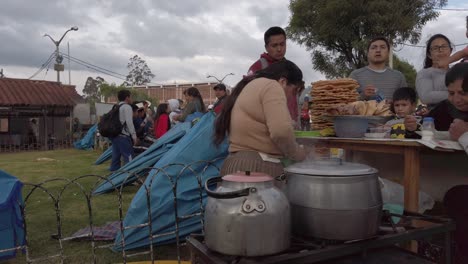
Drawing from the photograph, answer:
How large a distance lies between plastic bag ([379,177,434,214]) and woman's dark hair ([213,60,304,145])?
0.83 meters

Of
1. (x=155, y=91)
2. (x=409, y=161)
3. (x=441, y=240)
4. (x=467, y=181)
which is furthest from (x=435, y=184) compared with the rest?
(x=155, y=91)

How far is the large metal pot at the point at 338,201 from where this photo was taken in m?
1.41

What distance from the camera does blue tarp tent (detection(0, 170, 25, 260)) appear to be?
289cm

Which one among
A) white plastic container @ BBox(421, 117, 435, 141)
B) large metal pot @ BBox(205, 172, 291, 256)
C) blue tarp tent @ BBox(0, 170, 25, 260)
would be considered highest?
white plastic container @ BBox(421, 117, 435, 141)

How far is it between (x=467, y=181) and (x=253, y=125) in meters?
1.50

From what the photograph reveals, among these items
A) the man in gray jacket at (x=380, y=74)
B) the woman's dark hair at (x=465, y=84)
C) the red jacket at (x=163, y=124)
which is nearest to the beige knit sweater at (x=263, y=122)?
the woman's dark hair at (x=465, y=84)

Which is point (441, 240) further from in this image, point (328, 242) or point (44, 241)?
point (44, 241)

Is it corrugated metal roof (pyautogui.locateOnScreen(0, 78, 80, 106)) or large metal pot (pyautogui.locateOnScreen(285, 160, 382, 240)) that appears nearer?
large metal pot (pyautogui.locateOnScreen(285, 160, 382, 240))

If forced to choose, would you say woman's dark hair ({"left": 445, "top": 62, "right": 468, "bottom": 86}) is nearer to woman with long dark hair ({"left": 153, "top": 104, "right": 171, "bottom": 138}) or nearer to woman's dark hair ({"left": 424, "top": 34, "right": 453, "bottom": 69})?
woman's dark hair ({"left": 424, "top": 34, "right": 453, "bottom": 69})

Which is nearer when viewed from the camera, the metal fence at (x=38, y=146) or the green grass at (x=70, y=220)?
the green grass at (x=70, y=220)

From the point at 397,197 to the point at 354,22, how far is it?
11.8m

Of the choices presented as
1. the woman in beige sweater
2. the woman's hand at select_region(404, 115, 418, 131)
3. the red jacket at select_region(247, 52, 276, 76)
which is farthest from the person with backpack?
the woman's hand at select_region(404, 115, 418, 131)

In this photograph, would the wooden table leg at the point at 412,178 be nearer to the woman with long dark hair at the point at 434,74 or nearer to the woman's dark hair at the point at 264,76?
the woman's dark hair at the point at 264,76

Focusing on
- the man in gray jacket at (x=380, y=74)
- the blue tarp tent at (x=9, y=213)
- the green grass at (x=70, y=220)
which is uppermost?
the man in gray jacket at (x=380, y=74)
